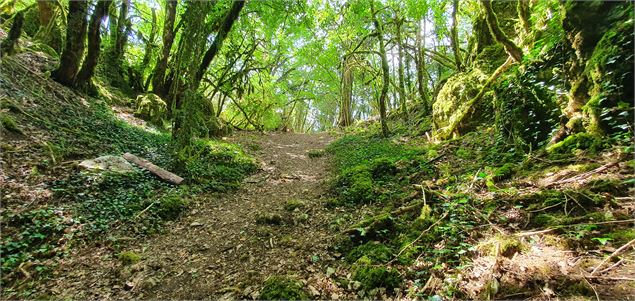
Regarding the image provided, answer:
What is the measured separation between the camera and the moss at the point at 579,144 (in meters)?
4.21

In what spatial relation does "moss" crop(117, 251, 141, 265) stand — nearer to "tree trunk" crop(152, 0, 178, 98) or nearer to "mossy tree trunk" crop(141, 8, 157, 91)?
"tree trunk" crop(152, 0, 178, 98)

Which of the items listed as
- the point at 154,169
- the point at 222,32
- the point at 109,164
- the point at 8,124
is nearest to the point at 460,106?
the point at 222,32

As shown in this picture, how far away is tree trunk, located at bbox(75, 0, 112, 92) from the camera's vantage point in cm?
862

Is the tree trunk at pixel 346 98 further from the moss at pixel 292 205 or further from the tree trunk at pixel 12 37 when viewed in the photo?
the moss at pixel 292 205

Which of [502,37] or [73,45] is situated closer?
[502,37]

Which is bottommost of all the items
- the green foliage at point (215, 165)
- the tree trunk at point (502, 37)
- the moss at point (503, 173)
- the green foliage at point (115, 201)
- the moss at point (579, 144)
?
the green foliage at point (115, 201)

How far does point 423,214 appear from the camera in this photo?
179 inches

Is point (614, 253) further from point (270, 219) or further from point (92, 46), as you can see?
point (92, 46)

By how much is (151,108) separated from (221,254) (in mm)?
9062

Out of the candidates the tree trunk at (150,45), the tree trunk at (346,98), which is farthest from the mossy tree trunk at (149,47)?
the tree trunk at (346,98)

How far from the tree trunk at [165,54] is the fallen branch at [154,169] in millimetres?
6141

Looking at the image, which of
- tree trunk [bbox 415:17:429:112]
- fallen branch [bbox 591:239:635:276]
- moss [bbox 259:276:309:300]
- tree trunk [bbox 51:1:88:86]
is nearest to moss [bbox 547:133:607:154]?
fallen branch [bbox 591:239:635:276]

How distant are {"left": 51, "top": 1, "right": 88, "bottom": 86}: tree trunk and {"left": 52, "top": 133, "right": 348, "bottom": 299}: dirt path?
6.42 m

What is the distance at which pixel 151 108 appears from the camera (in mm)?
11688
